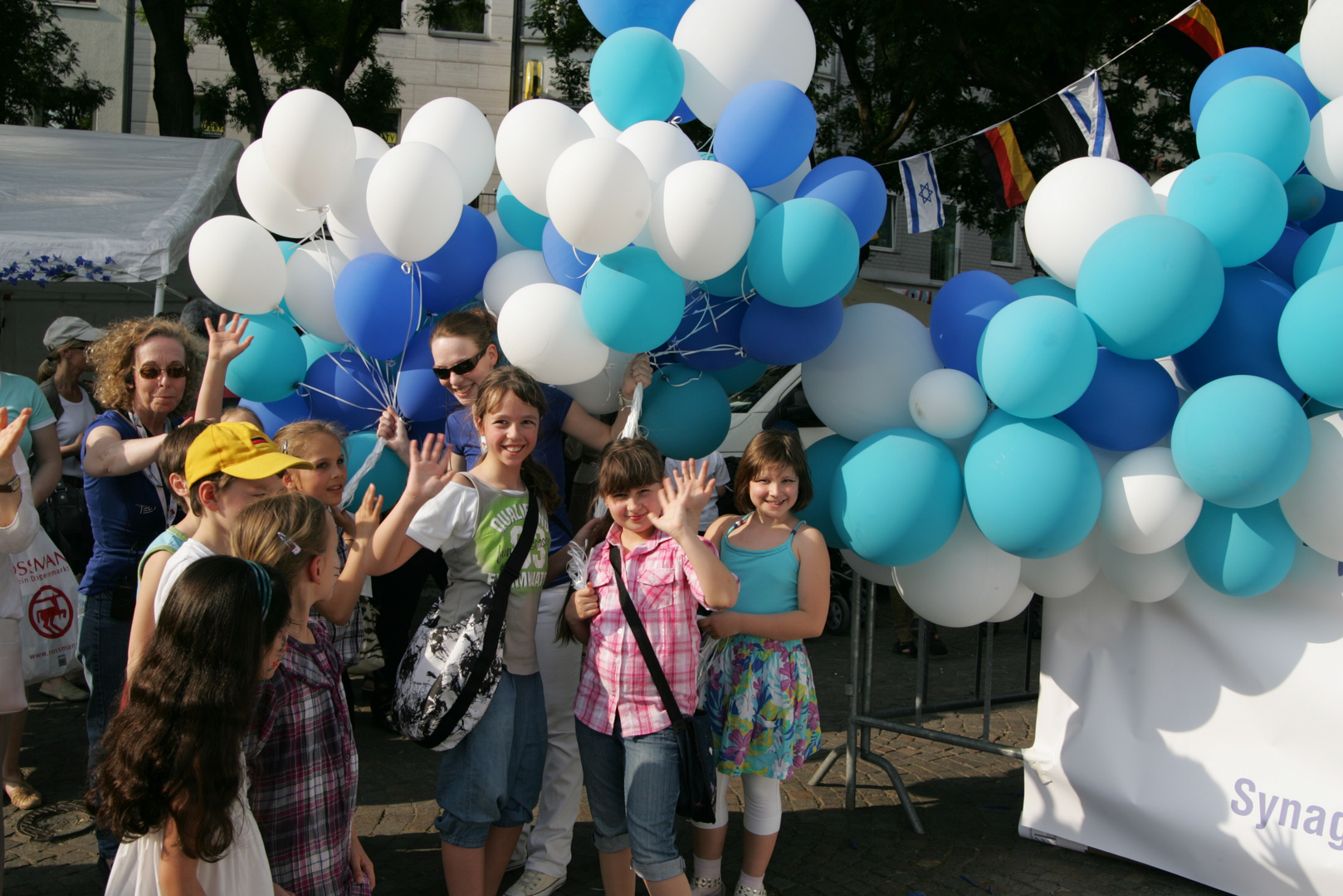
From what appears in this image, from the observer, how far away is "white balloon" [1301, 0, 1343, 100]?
3203 millimetres

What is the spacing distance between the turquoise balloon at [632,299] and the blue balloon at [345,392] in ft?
3.30

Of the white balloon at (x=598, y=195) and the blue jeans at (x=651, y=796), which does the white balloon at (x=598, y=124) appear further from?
the blue jeans at (x=651, y=796)

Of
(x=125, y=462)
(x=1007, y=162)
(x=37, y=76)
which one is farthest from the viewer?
(x=37, y=76)

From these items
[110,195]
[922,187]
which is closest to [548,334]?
[922,187]

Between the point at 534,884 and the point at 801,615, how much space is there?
4.07ft

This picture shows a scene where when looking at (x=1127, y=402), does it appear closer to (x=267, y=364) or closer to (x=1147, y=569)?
(x=1147, y=569)

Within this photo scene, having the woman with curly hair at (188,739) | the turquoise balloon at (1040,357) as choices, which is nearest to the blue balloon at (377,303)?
the woman with curly hair at (188,739)

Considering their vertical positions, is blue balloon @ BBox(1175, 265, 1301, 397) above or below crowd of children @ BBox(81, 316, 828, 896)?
above

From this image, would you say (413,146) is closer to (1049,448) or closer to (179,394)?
(179,394)

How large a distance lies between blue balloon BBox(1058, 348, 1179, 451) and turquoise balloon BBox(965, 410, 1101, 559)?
0.30 ft

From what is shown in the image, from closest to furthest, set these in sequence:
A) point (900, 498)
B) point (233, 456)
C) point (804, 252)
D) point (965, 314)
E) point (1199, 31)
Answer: point (233, 456) → point (804, 252) → point (900, 498) → point (965, 314) → point (1199, 31)

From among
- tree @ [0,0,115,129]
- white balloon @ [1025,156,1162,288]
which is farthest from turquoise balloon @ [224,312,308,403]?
tree @ [0,0,115,129]

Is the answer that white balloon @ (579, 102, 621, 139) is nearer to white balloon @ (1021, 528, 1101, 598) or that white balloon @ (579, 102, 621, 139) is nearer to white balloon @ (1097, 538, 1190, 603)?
white balloon @ (1021, 528, 1101, 598)

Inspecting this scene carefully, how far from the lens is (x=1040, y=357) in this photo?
2.98 m
